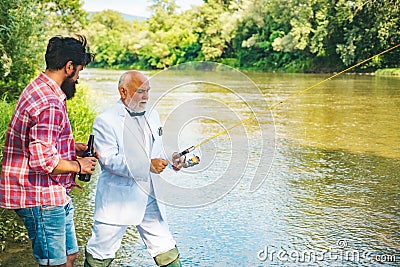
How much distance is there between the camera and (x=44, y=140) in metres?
3.05

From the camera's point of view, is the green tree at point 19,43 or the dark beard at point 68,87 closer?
the dark beard at point 68,87

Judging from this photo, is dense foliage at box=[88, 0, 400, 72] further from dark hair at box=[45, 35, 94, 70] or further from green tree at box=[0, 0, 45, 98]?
dark hair at box=[45, 35, 94, 70]

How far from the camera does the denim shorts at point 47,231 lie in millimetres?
3178

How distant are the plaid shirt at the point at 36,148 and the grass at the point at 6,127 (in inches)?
77.2

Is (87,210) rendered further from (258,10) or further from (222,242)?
(258,10)

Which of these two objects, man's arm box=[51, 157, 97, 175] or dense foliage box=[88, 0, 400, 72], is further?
dense foliage box=[88, 0, 400, 72]

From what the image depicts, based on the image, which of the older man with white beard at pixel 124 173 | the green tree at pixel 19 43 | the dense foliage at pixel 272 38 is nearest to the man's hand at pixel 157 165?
the older man with white beard at pixel 124 173

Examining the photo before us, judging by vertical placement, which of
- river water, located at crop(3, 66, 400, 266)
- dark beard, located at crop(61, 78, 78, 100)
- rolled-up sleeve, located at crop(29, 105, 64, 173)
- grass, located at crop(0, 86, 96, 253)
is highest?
dark beard, located at crop(61, 78, 78, 100)

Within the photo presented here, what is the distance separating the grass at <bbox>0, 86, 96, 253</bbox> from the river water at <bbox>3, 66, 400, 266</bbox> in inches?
21.8

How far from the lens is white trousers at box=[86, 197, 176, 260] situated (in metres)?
3.65

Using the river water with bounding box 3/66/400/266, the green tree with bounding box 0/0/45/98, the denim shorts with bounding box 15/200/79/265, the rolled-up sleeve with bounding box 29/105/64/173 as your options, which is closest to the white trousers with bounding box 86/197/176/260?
the river water with bounding box 3/66/400/266

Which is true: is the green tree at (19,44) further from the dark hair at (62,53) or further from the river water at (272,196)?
the dark hair at (62,53)

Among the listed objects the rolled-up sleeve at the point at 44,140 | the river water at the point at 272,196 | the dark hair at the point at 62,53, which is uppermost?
the dark hair at the point at 62,53

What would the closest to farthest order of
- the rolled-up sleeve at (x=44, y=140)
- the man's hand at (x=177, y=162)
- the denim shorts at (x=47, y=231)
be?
the rolled-up sleeve at (x=44, y=140) < the denim shorts at (x=47, y=231) < the man's hand at (x=177, y=162)
